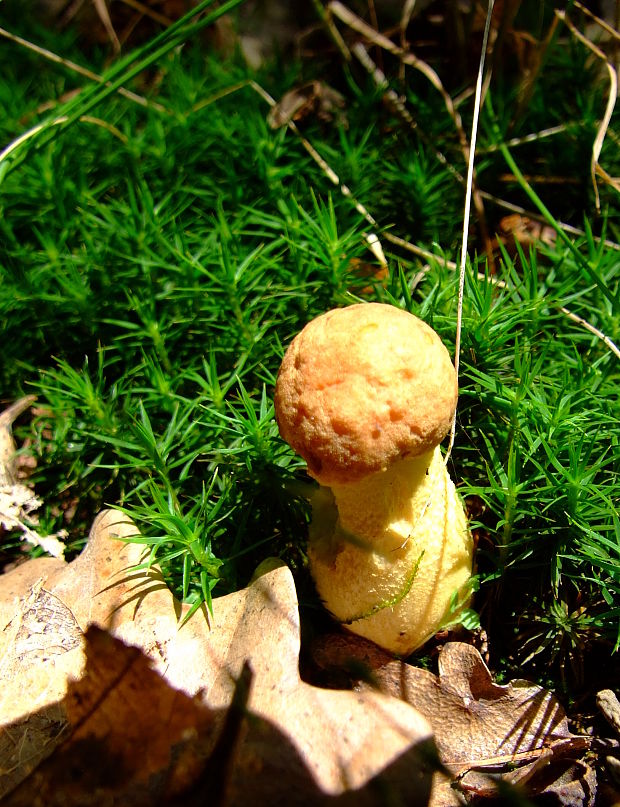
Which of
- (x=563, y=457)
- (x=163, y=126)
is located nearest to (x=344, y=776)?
(x=563, y=457)

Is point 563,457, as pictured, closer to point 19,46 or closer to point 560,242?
point 560,242

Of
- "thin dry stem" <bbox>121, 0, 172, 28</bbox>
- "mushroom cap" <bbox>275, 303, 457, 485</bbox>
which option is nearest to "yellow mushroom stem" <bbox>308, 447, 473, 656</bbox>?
"mushroom cap" <bbox>275, 303, 457, 485</bbox>

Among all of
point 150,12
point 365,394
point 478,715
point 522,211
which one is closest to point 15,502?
point 365,394

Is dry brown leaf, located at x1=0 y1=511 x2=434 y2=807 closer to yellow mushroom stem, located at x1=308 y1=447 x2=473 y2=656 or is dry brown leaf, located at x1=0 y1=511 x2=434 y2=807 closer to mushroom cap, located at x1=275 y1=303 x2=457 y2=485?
yellow mushroom stem, located at x1=308 y1=447 x2=473 y2=656

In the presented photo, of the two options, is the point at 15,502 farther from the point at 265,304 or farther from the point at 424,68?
the point at 424,68

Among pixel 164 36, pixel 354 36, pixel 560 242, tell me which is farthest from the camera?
pixel 354 36
